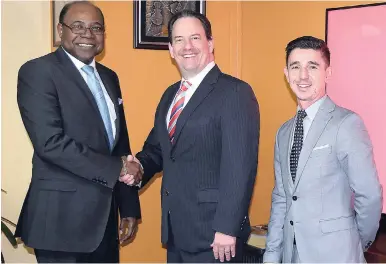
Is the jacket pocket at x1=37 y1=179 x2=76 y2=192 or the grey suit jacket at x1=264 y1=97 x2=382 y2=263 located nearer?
the grey suit jacket at x1=264 y1=97 x2=382 y2=263

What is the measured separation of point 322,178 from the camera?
212 centimetres

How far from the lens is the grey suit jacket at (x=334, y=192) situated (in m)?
2.06

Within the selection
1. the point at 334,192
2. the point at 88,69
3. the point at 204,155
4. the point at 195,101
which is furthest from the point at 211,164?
the point at 88,69

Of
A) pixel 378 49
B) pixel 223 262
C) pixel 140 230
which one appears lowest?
pixel 140 230

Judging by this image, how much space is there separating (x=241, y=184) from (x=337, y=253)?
18.8 inches

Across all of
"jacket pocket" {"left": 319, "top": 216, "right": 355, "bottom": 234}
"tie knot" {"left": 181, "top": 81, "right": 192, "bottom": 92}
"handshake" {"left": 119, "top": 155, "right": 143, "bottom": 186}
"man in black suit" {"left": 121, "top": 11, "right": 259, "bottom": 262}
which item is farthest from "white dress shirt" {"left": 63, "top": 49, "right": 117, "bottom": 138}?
"jacket pocket" {"left": 319, "top": 216, "right": 355, "bottom": 234}

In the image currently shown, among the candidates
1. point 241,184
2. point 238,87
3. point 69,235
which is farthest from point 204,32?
point 69,235

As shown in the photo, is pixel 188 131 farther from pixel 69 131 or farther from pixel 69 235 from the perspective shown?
pixel 69 235

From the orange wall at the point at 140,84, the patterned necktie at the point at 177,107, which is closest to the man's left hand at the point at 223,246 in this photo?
the patterned necktie at the point at 177,107

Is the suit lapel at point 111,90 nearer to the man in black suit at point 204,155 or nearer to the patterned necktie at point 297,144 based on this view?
the man in black suit at point 204,155

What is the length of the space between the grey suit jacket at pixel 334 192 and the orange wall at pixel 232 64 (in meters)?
1.48

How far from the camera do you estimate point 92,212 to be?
252cm

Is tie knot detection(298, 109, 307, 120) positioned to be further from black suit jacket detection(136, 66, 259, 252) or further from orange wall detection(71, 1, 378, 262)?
orange wall detection(71, 1, 378, 262)

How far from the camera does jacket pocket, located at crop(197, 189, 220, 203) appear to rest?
2355 millimetres
